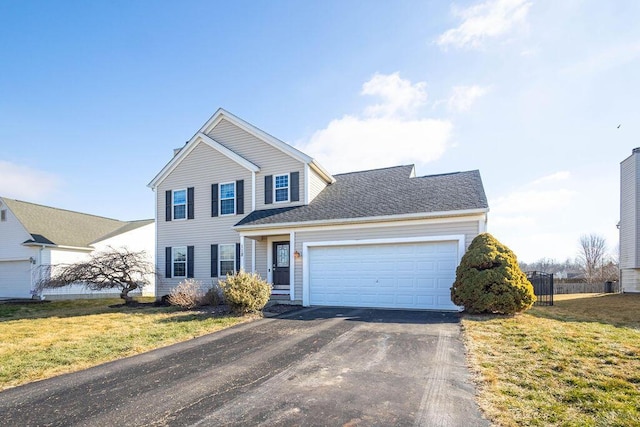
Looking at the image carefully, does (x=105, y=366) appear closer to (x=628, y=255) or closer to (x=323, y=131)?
(x=323, y=131)

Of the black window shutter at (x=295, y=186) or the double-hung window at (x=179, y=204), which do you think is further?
the double-hung window at (x=179, y=204)

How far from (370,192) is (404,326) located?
723cm

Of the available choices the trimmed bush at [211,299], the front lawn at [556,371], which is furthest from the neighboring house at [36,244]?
the front lawn at [556,371]

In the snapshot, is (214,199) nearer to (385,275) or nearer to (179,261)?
(179,261)

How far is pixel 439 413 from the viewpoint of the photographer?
3961 millimetres

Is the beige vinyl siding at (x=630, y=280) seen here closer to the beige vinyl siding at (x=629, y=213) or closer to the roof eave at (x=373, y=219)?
the beige vinyl siding at (x=629, y=213)

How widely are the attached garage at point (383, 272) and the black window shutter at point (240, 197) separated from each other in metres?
4.17

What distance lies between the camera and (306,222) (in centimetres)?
1323

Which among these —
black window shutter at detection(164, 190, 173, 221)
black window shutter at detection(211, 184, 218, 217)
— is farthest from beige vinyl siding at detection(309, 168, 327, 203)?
black window shutter at detection(164, 190, 173, 221)

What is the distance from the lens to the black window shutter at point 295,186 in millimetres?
15141

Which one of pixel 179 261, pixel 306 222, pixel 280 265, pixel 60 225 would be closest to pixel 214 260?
pixel 179 261

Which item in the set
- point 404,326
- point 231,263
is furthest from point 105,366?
point 231,263

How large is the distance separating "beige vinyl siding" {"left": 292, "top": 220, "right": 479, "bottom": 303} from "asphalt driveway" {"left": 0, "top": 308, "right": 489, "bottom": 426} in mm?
4533

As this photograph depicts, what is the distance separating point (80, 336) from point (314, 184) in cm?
1016
